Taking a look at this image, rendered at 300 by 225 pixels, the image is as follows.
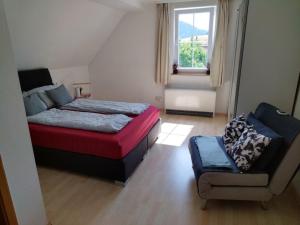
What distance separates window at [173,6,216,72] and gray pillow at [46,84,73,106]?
243 cm

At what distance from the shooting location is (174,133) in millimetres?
3561

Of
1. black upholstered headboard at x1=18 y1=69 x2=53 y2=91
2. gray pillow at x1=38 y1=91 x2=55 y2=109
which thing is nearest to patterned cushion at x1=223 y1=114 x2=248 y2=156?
gray pillow at x1=38 y1=91 x2=55 y2=109

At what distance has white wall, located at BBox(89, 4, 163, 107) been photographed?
450cm

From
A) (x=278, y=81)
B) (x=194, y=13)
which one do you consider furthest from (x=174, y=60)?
(x=278, y=81)

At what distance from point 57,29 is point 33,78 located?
888mm

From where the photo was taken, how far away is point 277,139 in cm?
165

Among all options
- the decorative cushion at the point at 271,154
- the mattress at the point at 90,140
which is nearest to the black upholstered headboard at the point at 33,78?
the mattress at the point at 90,140

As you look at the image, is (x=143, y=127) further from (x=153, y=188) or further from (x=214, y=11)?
(x=214, y=11)

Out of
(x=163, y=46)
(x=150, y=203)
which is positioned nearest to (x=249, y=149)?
(x=150, y=203)

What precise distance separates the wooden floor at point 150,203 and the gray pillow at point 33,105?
827 millimetres

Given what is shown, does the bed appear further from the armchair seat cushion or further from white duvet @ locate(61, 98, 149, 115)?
the armchair seat cushion

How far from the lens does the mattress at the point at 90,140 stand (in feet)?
6.98

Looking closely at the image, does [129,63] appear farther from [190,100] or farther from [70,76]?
[190,100]

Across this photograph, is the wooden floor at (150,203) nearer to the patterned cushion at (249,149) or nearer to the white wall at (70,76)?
the patterned cushion at (249,149)
